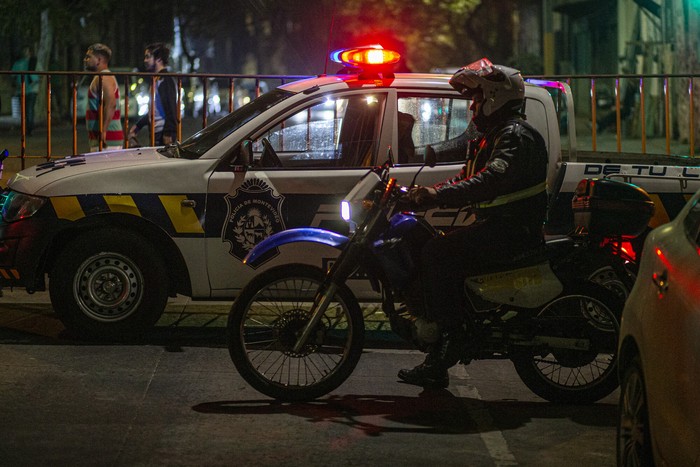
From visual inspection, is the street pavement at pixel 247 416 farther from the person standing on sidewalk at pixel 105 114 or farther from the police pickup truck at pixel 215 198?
the person standing on sidewalk at pixel 105 114

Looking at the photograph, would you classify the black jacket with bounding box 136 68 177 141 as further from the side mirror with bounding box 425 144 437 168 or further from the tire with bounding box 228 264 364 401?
the side mirror with bounding box 425 144 437 168

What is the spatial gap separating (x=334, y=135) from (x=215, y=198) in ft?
3.02

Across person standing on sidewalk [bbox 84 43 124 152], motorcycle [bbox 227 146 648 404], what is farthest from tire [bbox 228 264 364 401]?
person standing on sidewalk [bbox 84 43 124 152]

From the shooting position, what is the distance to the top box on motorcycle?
6.62 meters

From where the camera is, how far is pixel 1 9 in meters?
30.4

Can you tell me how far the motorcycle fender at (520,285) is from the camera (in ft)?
21.1

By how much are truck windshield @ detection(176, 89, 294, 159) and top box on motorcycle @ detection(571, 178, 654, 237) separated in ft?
7.60

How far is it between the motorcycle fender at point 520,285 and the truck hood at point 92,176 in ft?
7.97

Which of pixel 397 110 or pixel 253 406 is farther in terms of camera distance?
pixel 397 110

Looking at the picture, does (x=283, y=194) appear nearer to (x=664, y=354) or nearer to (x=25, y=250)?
(x=25, y=250)

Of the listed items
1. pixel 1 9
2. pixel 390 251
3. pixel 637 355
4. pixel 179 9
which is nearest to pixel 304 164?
pixel 390 251

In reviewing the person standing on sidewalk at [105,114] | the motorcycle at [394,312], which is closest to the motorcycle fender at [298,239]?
the motorcycle at [394,312]

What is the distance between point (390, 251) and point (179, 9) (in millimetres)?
41070

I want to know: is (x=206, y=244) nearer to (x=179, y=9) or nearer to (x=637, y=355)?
(x=637, y=355)
